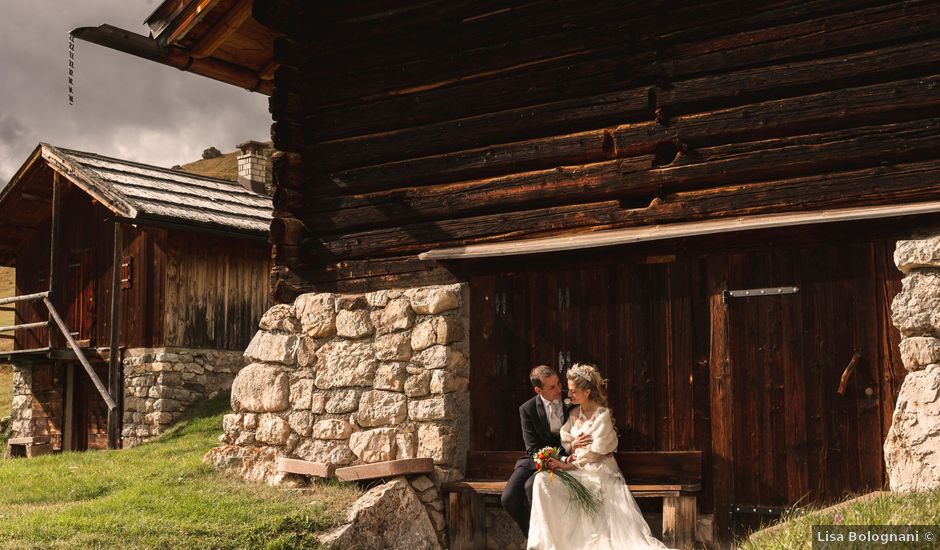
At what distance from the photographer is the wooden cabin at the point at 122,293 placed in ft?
56.6

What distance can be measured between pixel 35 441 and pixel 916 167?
17073 mm

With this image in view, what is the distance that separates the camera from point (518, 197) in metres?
8.80

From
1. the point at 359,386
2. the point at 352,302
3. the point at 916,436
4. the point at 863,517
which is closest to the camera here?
the point at 863,517

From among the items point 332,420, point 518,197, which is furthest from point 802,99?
point 332,420

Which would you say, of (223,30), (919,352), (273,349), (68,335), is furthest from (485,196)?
(68,335)

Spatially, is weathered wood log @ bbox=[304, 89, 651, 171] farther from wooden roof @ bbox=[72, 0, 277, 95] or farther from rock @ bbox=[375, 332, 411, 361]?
rock @ bbox=[375, 332, 411, 361]

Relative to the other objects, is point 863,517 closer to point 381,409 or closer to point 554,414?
point 554,414

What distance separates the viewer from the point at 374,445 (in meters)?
9.14

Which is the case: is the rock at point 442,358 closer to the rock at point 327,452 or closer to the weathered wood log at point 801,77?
the rock at point 327,452

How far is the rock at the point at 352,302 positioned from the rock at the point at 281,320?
0.59 metres

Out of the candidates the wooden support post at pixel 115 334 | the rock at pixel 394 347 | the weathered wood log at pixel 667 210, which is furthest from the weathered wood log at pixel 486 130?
the wooden support post at pixel 115 334

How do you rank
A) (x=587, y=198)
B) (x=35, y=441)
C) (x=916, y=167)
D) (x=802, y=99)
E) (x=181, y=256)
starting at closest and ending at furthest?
(x=916, y=167) < (x=802, y=99) < (x=587, y=198) < (x=181, y=256) < (x=35, y=441)

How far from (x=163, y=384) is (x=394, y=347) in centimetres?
907

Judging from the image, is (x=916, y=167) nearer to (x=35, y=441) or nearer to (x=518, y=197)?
(x=518, y=197)
